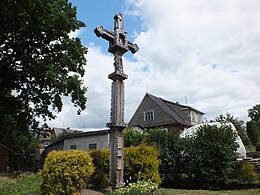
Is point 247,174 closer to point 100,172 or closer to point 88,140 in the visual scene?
point 100,172

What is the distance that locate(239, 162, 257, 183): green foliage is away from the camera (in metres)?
11.4

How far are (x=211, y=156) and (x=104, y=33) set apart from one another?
7.58 m

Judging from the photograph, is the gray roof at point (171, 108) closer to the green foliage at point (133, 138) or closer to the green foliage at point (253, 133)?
the green foliage at point (253, 133)

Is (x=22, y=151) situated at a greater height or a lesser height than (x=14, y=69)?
lesser

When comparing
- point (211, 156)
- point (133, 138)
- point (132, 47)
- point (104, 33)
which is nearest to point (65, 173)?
point (104, 33)

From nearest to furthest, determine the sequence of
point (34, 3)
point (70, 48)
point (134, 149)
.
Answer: point (134, 149), point (34, 3), point (70, 48)

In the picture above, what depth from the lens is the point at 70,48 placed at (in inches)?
743

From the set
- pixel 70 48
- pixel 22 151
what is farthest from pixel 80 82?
pixel 22 151

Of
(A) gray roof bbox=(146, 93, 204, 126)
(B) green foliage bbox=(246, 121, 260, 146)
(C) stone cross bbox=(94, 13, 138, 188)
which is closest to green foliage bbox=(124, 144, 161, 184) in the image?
(C) stone cross bbox=(94, 13, 138, 188)

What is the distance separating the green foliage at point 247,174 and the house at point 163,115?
61.5ft

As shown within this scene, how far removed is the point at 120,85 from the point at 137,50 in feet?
6.70

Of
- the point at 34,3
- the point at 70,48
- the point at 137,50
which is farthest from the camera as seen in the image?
the point at 70,48

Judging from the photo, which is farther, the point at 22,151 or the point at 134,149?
the point at 22,151

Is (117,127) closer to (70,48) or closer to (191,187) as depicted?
(191,187)
